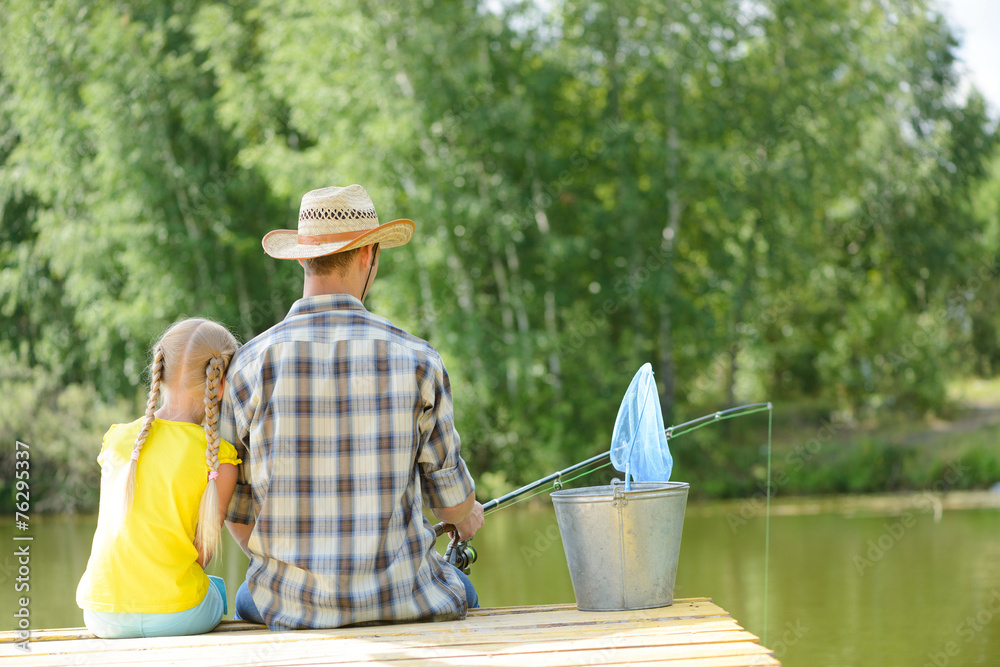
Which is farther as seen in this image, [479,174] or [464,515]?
[479,174]

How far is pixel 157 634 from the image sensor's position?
7.61 ft

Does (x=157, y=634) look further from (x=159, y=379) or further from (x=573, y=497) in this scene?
(x=573, y=497)

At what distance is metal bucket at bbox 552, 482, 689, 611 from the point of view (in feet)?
8.20

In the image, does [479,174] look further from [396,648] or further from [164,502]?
[396,648]

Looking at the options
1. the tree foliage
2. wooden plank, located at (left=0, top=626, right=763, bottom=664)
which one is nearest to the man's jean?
wooden plank, located at (left=0, top=626, right=763, bottom=664)

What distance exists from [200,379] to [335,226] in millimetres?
443

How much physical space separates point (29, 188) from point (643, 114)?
26.3ft

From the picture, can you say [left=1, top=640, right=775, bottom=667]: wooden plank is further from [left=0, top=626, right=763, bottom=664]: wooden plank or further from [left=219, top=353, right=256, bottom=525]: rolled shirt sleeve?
[left=219, top=353, right=256, bottom=525]: rolled shirt sleeve

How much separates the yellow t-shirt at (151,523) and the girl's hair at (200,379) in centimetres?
3

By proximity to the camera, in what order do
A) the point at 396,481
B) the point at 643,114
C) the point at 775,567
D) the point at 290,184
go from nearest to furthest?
the point at 396,481, the point at 775,567, the point at 290,184, the point at 643,114

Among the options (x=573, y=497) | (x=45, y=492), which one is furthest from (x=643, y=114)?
(x=573, y=497)

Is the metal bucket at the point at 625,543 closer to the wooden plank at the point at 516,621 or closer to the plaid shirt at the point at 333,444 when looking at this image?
the wooden plank at the point at 516,621

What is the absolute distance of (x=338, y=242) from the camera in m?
2.34

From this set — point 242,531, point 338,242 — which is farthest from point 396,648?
point 338,242
